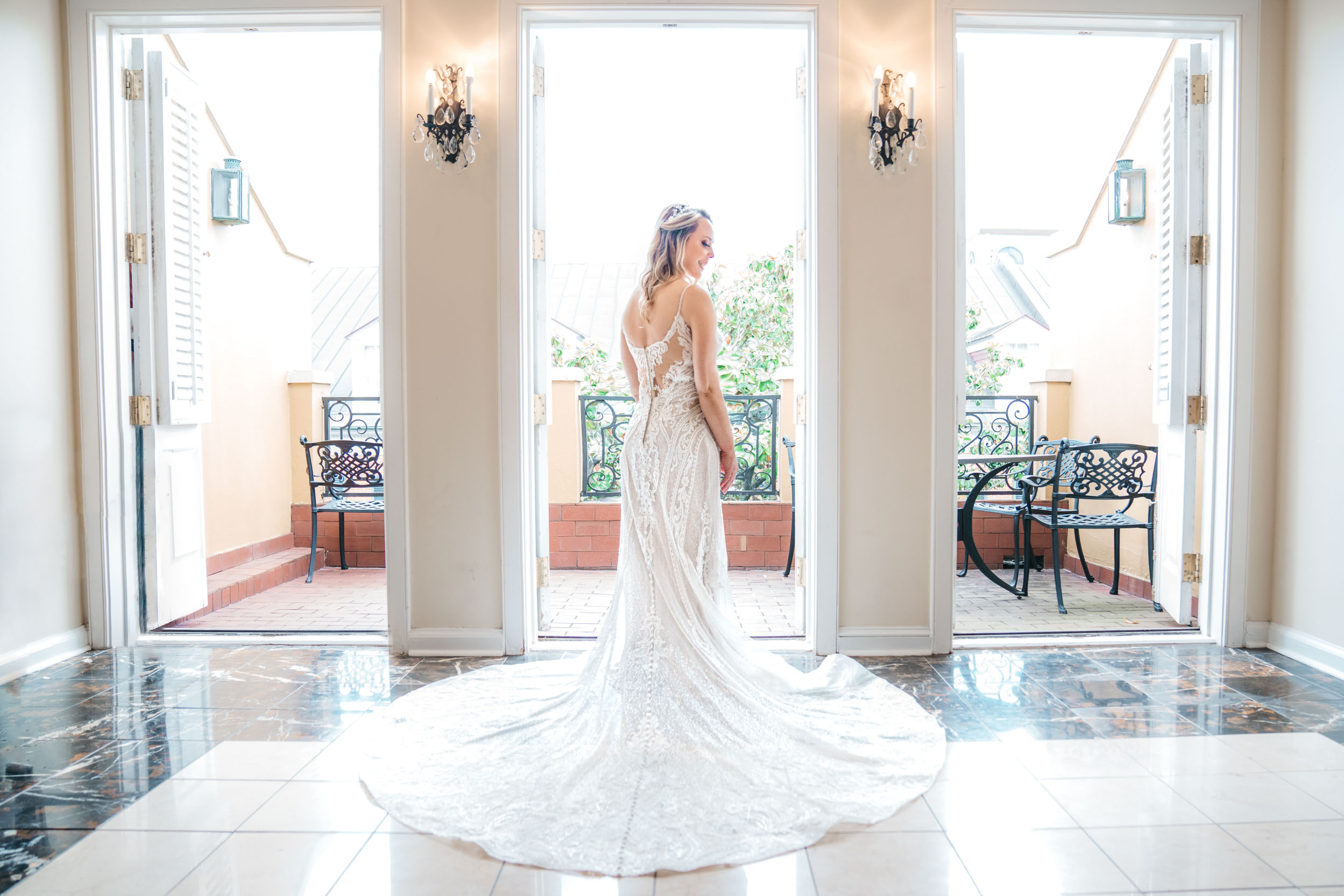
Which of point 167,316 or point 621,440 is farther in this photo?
point 621,440

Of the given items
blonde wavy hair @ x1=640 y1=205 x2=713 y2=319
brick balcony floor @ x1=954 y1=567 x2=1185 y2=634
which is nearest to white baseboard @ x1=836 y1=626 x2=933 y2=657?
brick balcony floor @ x1=954 y1=567 x2=1185 y2=634

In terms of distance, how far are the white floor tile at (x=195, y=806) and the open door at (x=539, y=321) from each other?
150cm

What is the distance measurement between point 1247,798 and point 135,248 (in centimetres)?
456

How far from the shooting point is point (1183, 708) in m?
2.79

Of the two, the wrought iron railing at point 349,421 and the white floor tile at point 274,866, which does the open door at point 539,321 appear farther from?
the wrought iron railing at point 349,421

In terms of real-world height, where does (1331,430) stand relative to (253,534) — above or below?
above

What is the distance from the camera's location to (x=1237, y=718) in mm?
2691

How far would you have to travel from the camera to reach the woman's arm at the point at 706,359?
263 cm

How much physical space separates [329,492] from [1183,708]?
4.92 metres

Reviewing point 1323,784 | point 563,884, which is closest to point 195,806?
point 563,884

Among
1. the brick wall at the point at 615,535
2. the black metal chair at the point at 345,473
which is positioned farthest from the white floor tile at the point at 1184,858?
the black metal chair at the point at 345,473

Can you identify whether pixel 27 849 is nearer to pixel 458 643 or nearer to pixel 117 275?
pixel 458 643

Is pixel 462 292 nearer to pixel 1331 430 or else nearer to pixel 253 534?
pixel 253 534

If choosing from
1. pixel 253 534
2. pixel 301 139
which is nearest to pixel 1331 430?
pixel 253 534
